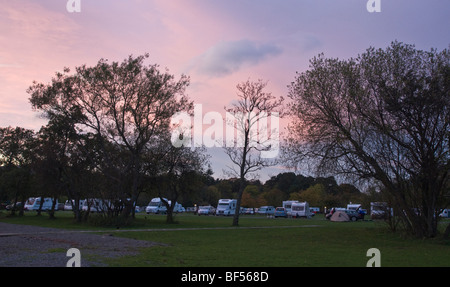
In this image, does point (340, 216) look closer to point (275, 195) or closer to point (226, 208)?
point (226, 208)

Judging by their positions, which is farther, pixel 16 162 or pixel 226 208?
pixel 226 208

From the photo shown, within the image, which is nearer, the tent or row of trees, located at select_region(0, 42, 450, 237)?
row of trees, located at select_region(0, 42, 450, 237)

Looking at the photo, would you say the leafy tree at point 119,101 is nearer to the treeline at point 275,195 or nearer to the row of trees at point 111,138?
the row of trees at point 111,138

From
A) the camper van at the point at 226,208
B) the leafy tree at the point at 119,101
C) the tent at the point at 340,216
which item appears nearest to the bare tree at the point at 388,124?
the leafy tree at the point at 119,101

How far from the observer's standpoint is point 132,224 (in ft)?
114

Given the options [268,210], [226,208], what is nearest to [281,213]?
[226,208]

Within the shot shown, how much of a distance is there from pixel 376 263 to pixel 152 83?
84.7ft

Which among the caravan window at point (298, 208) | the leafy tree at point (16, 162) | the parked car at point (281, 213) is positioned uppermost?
the leafy tree at point (16, 162)

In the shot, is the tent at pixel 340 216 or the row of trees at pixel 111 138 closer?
the row of trees at pixel 111 138

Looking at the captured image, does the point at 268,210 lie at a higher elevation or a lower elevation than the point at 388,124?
lower

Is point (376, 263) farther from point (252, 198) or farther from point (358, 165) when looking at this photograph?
point (252, 198)

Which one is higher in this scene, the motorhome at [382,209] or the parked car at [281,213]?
the motorhome at [382,209]

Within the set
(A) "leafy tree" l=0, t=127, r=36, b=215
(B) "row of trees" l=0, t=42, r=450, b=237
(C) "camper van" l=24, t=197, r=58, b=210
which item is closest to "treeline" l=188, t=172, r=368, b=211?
(C) "camper van" l=24, t=197, r=58, b=210

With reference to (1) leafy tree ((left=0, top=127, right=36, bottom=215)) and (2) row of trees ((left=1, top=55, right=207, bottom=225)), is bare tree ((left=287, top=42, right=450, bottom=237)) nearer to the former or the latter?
(2) row of trees ((left=1, top=55, right=207, bottom=225))
